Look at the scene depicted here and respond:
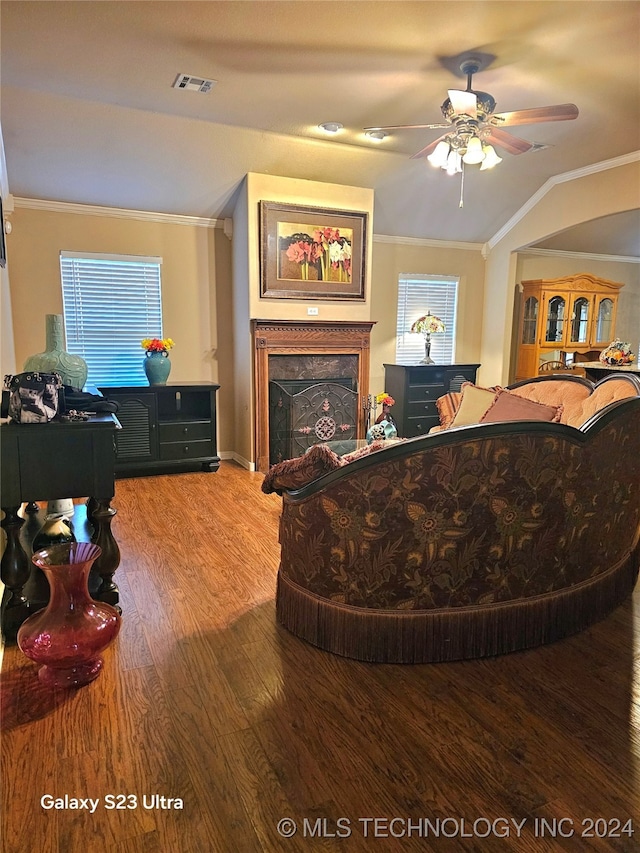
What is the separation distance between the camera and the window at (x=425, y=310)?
6816 mm

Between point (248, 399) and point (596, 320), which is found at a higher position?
point (596, 320)

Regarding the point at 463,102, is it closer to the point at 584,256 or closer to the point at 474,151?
the point at 474,151

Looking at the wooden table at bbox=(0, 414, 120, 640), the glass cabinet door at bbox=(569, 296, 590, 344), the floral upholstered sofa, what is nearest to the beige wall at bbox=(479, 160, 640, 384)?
the glass cabinet door at bbox=(569, 296, 590, 344)

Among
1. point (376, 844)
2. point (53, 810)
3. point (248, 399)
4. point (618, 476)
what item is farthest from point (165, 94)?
point (376, 844)

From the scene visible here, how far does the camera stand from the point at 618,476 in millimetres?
2541

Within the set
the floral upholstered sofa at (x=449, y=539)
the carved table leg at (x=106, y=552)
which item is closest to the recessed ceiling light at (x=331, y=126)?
the floral upholstered sofa at (x=449, y=539)

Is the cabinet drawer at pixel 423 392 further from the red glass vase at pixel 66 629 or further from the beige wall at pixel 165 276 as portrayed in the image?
the red glass vase at pixel 66 629

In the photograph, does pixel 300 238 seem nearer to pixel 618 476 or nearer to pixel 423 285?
pixel 423 285

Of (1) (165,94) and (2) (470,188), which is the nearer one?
(1) (165,94)

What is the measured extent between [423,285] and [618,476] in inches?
189

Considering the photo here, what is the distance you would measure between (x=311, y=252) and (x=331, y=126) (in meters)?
1.18

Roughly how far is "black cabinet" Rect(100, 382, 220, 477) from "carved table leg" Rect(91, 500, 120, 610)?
2525 mm

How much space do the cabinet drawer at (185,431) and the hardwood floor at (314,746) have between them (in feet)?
9.01

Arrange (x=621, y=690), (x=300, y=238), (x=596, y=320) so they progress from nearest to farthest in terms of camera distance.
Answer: (x=621, y=690) < (x=300, y=238) < (x=596, y=320)
